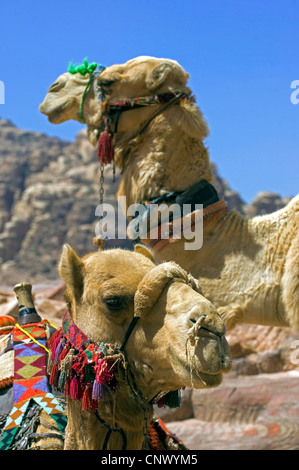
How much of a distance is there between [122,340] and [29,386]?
2.42 ft

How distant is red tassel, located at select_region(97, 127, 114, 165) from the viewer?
4.33 m

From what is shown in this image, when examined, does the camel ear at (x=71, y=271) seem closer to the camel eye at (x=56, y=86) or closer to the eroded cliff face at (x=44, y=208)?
the camel eye at (x=56, y=86)

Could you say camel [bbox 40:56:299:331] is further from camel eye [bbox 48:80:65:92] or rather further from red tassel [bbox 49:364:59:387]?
red tassel [bbox 49:364:59:387]

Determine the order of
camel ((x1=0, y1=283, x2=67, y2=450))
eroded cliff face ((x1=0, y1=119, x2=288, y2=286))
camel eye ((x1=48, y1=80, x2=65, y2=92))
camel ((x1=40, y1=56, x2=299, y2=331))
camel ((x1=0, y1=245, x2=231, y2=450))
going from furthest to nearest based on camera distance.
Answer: eroded cliff face ((x1=0, y1=119, x2=288, y2=286)), camel eye ((x1=48, y1=80, x2=65, y2=92)), camel ((x1=40, y1=56, x2=299, y2=331)), camel ((x1=0, y1=283, x2=67, y2=450)), camel ((x1=0, y1=245, x2=231, y2=450))

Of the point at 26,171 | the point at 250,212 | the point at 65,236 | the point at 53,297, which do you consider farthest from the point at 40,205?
the point at 53,297

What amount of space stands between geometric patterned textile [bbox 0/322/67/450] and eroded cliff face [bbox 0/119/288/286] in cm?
5220

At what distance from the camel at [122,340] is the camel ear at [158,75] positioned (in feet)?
7.62

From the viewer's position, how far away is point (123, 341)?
2.11 m

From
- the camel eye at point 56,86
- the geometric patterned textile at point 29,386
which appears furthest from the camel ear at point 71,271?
the camel eye at point 56,86

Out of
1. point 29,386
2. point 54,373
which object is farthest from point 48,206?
point 54,373

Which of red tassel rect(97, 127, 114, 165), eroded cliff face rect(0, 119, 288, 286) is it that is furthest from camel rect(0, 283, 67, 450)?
eroded cliff face rect(0, 119, 288, 286)

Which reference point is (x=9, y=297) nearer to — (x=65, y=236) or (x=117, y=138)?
(x=117, y=138)

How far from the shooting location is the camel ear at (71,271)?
7.27 ft

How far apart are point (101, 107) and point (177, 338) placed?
9.09ft
